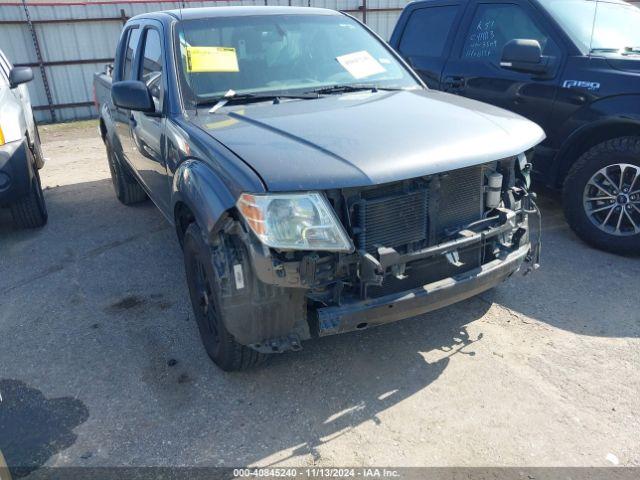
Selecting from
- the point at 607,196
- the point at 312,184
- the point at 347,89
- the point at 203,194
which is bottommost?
the point at 607,196

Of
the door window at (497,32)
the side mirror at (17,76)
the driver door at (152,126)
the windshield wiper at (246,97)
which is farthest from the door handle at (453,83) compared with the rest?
the side mirror at (17,76)

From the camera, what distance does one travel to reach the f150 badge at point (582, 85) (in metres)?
4.08

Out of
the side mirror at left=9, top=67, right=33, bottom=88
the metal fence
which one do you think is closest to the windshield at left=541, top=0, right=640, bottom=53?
the side mirror at left=9, top=67, right=33, bottom=88

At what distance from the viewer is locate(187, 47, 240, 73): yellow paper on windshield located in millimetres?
3348

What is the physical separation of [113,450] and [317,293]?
1199mm

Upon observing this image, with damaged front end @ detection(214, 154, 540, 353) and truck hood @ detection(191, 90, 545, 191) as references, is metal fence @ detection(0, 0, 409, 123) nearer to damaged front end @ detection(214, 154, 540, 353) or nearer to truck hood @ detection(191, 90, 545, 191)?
truck hood @ detection(191, 90, 545, 191)

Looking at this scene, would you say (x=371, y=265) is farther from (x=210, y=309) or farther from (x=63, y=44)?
(x=63, y=44)

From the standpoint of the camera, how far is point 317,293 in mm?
2445

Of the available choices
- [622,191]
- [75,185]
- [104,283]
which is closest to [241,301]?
[104,283]

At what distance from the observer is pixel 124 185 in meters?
5.84

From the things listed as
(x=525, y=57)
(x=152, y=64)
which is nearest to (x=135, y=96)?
(x=152, y=64)

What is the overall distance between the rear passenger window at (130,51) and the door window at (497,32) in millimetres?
2984

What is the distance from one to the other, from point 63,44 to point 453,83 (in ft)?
35.0

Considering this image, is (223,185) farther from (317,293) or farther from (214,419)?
(214,419)
